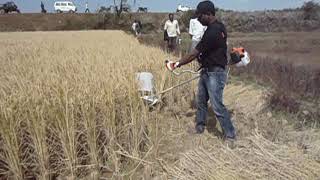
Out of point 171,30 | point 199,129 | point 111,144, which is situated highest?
point 171,30

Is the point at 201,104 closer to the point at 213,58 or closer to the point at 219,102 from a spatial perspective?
the point at 219,102

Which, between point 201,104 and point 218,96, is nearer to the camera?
point 218,96

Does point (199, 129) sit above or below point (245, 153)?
below

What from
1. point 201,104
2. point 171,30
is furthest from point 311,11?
point 201,104

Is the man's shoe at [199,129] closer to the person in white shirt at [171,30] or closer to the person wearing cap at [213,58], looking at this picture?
the person wearing cap at [213,58]

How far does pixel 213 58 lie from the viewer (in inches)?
193

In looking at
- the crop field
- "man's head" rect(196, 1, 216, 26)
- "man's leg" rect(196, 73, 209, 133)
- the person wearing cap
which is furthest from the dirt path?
"man's head" rect(196, 1, 216, 26)

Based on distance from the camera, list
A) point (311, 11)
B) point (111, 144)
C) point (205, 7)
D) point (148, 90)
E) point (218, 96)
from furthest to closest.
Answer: point (311, 11) → point (148, 90) → point (218, 96) → point (205, 7) → point (111, 144)

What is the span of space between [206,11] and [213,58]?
519 millimetres

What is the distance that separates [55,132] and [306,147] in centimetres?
231

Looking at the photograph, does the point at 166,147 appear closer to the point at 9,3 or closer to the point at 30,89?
the point at 30,89

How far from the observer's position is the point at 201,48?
4848mm

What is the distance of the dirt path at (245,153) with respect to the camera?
347 cm

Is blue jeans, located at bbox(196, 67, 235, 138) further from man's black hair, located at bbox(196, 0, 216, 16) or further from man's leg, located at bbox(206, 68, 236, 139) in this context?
man's black hair, located at bbox(196, 0, 216, 16)
